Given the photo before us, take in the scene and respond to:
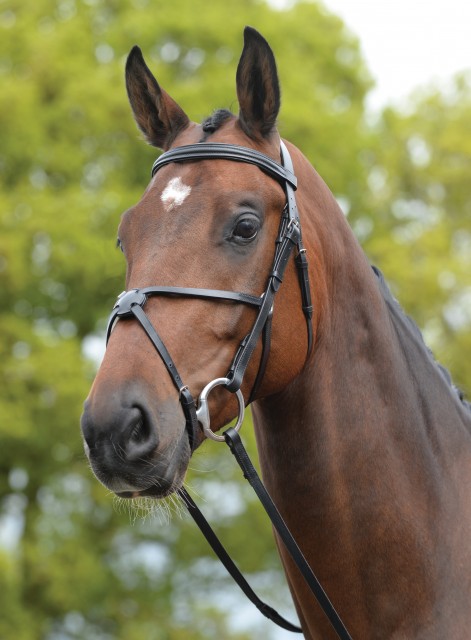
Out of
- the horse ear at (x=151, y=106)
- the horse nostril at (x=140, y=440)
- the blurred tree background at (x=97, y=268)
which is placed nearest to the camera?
the horse nostril at (x=140, y=440)

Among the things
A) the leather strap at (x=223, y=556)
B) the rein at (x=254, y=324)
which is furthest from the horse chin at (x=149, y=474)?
the leather strap at (x=223, y=556)

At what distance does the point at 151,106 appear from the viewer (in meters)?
4.18

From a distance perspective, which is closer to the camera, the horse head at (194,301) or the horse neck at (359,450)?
the horse head at (194,301)

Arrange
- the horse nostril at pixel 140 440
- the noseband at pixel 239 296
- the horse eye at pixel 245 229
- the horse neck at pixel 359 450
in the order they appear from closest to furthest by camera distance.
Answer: the horse nostril at pixel 140 440 < the noseband at pixel 239 296 < the horse eye at pixel 245 229 < the horse neck at pixel 359 450

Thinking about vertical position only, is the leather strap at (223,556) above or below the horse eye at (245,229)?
below

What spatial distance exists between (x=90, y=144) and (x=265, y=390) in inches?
580

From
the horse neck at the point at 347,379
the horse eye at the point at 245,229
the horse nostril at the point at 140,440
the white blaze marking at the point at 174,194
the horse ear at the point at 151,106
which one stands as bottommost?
the horse nostril at the point at 140,440

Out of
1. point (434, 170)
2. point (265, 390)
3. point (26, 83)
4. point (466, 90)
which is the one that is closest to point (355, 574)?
point (265, 390)

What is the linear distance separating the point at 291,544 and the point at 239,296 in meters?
1.01

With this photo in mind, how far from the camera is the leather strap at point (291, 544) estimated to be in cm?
356

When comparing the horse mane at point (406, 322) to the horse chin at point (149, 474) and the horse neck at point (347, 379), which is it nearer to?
the horse neck at point (347, 379)

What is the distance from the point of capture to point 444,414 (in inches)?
160

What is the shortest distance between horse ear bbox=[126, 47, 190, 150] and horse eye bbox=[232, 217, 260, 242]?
783mm

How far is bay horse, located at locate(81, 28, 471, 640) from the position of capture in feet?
11.0
